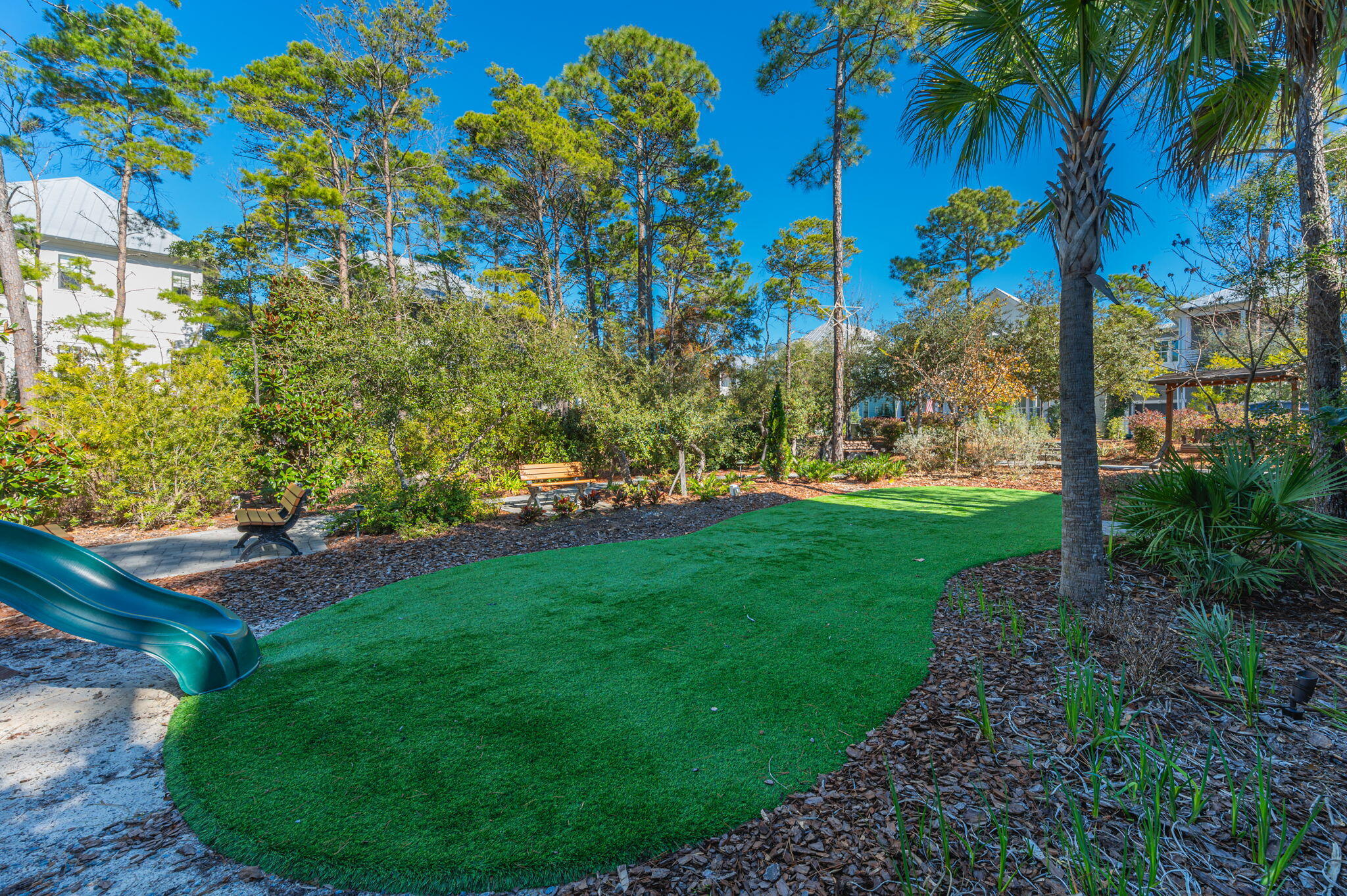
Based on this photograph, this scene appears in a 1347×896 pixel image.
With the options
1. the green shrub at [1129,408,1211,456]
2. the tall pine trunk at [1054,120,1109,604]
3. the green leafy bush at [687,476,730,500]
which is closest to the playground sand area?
the tall pine trunk at [1054,120,1109,604]

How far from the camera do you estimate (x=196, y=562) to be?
6.05m

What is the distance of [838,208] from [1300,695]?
→ 13069 millimetres

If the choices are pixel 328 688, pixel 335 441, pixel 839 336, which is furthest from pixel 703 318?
pixel 328 688

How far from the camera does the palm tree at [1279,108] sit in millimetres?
3256

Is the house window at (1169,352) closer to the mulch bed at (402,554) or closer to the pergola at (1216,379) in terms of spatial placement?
the pergola at (1216,379)

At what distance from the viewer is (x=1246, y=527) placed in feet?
12.4

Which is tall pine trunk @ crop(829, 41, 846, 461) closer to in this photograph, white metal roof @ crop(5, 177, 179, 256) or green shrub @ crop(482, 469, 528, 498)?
green shrub @ crop(482, 469, 528, 498)

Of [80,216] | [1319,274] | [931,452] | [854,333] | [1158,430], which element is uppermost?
[80,216]

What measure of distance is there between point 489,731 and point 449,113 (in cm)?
1801

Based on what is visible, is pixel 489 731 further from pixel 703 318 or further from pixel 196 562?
pixel 703 318

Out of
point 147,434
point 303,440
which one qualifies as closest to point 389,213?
point 303,440

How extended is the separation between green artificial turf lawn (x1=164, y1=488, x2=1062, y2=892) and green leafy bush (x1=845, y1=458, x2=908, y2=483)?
682 centimetres

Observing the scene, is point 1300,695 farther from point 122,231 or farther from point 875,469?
point 122,231

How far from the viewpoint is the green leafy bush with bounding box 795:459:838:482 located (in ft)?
41.8
